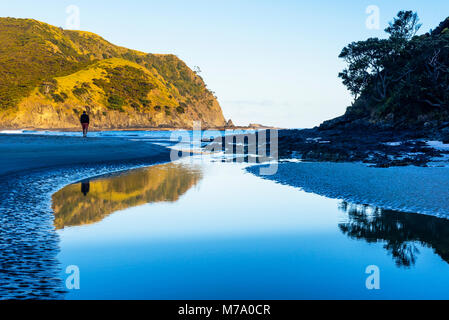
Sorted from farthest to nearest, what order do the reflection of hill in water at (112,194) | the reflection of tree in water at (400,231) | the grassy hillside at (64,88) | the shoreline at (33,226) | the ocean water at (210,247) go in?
the grassy hillside at (64,88) < the reflection of hill in water at (112,194) < the reflection of tree in water at (400,231) < the ocean water at (210,247) < the shoreline at (33,226)

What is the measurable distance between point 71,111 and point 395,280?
138547 millimetres

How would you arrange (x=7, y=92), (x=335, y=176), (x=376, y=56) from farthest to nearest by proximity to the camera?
(x=7, y=92), (x=376, y=56), (x=335, y=176)

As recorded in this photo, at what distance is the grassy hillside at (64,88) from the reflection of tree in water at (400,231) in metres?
126

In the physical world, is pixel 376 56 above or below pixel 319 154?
A: above

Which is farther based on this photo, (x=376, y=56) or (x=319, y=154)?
(x=376, y=56)

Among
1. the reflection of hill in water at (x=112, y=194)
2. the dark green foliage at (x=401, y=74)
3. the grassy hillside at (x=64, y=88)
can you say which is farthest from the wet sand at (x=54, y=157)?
the grassy hillside at (x=64, y=88)

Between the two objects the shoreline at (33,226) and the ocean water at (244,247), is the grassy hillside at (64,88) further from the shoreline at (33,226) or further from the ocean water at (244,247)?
the ocean water at (244,247)

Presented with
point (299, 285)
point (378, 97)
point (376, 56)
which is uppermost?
point (376, 56)

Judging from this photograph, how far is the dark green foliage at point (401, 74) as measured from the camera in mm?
43000

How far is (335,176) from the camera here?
1580 cm

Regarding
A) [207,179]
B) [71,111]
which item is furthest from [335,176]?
[71,111]

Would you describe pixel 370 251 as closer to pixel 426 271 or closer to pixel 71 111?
pixel 426 271

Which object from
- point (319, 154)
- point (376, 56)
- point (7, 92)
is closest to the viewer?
point (319, 154)

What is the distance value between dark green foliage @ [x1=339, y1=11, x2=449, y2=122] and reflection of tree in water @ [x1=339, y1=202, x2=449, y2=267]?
35.8m
